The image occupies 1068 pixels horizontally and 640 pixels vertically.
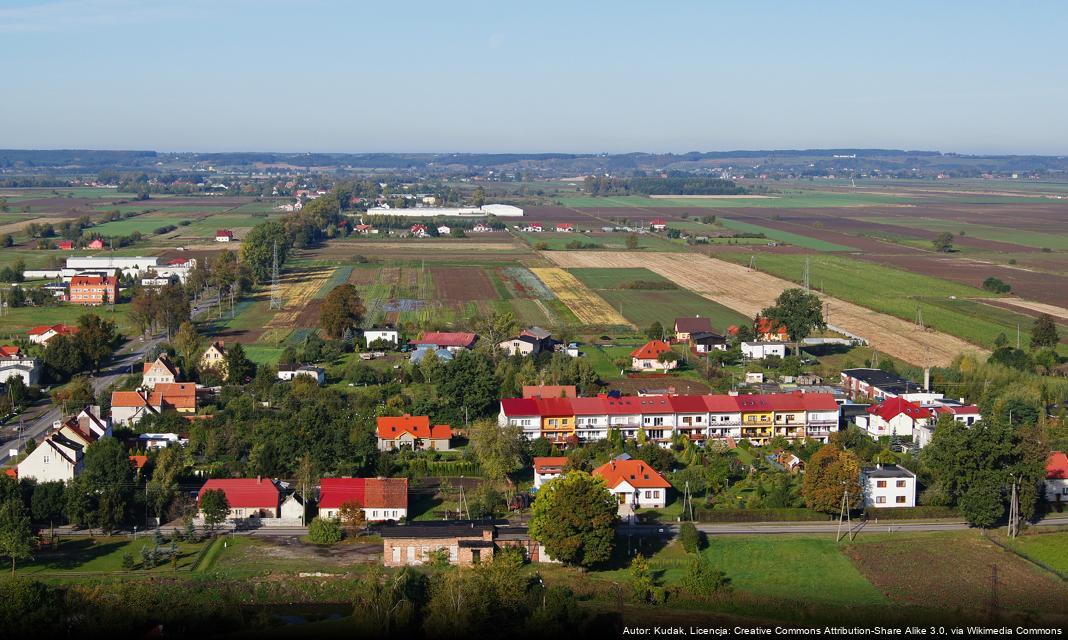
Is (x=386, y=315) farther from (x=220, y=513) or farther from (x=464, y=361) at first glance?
(x=220, y=513)

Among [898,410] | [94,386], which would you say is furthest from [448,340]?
[898,410]

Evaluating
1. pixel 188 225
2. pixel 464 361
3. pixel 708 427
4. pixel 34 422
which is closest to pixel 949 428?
pixel 708 427

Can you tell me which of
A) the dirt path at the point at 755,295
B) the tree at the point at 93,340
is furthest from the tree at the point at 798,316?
the tree at the point at 93,340

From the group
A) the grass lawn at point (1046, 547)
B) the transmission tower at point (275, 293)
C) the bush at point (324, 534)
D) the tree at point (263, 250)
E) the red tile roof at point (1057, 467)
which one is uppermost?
the tree at point (263, 250)

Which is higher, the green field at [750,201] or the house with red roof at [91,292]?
the green field at [750,201]

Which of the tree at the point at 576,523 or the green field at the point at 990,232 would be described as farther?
the green field at the point at 990,232

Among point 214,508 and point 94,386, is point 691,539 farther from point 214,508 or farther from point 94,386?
point 94,386

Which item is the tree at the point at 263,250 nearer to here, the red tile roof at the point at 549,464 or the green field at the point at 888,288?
the green field at the point at 888,288
